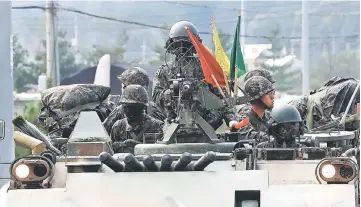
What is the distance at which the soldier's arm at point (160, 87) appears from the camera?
50.0ft

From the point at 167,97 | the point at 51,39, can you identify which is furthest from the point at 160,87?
the point at 51,39

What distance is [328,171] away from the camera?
34.4 feet

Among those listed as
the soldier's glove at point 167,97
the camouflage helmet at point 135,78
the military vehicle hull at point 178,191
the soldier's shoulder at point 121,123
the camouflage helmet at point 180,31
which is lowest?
the military vehicle hull at point 178,191

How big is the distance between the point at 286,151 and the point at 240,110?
4.91 metres

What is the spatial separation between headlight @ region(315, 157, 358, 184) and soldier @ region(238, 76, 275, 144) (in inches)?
142

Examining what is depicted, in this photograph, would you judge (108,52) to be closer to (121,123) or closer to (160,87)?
(160,87)

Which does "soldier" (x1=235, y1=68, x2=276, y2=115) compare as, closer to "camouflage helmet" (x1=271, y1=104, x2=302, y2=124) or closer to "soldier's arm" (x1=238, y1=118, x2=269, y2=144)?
"soldier's arm" (x1=238, y1=118, x2=269, y2=144)

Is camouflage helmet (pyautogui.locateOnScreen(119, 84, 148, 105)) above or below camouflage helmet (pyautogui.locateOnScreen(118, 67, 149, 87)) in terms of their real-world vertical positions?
below

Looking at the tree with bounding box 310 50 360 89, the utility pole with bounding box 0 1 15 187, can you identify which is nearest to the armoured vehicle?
the utility pole with bounding box 0 1 15 187

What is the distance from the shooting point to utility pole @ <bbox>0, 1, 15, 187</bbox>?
2267cm

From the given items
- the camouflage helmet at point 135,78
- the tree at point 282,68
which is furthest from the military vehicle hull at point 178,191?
the tree at point 282,68

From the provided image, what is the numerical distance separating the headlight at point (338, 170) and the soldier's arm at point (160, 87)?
4.97m

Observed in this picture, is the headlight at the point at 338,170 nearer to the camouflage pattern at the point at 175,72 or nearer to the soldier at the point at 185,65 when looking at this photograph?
the soldier at the point at 185,65

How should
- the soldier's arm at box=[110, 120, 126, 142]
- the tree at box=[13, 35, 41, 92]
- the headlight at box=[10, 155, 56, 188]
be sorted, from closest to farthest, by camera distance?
the headlight at box=[10, 155, 56, 188] → the soldier's arm at box=[110, 120, 126, 142] → the tree at box=[13, 35, 41, 92]
